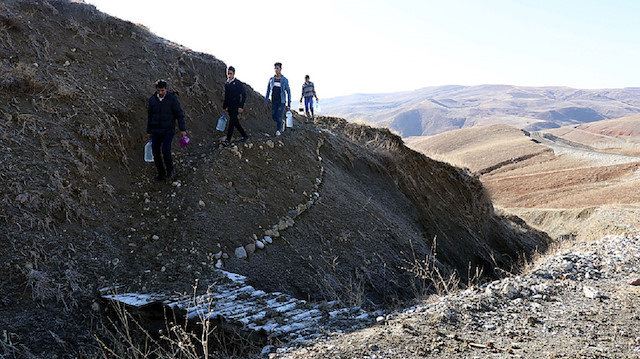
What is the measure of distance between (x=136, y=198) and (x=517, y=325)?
5554 mm

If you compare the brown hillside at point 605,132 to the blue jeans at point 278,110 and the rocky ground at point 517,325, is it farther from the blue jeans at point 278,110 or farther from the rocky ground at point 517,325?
the rocky ground at point 517,325

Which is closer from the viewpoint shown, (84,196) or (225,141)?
(84,196)

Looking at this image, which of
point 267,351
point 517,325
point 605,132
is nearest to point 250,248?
point 267,351

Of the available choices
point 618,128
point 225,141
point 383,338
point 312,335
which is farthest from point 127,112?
point 618,128

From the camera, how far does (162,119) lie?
6980mm

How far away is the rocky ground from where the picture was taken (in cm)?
381

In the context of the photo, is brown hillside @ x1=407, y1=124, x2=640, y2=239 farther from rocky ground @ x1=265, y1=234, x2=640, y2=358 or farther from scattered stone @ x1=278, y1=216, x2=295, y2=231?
scattered stone @ x1=278, y1=216, x2=295, y2=231

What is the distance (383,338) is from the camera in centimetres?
403

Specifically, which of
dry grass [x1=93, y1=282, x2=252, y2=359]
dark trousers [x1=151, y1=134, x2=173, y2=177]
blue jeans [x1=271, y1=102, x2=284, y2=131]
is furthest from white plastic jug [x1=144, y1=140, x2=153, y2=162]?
blue jeans [x1=271, y1=102, x2=284, y2=131]

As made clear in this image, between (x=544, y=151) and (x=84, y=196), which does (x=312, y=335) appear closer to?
(x=84, y=196)

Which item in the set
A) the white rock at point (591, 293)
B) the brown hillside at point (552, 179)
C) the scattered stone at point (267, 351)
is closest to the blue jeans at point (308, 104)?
the brown hillside at point (552, 179)

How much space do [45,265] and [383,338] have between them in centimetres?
400

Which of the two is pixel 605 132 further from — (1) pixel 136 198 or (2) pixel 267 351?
(2) pixel 267 351

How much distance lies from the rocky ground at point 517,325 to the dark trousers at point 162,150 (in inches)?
171
